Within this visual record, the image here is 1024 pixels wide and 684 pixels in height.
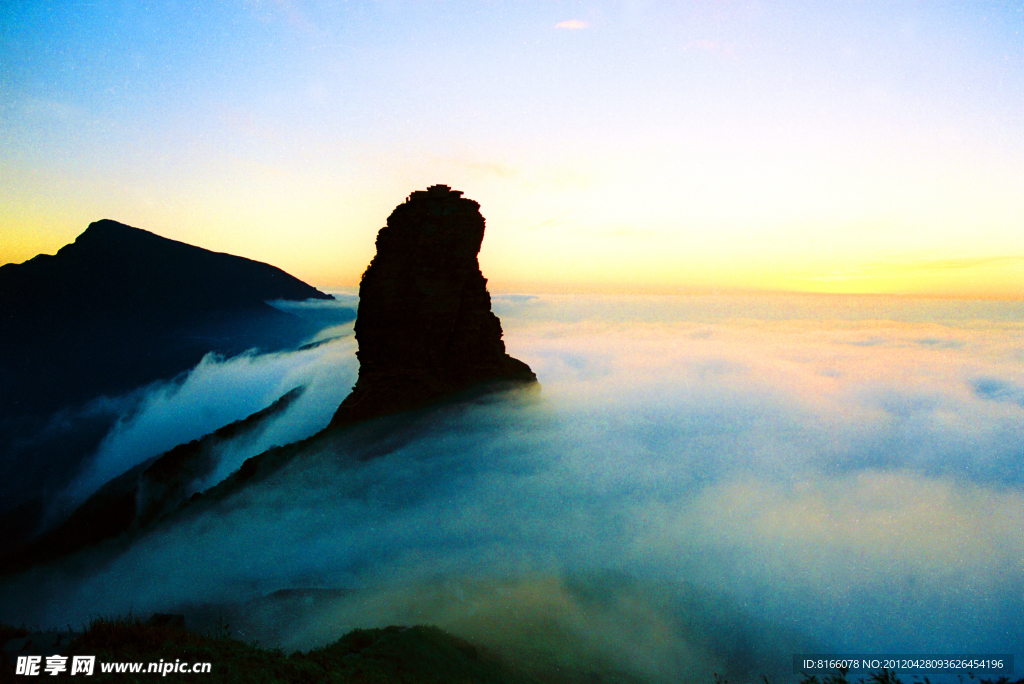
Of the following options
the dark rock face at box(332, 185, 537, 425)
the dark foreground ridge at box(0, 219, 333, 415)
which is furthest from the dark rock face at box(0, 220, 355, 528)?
the dark rock face at box(332, 185, 537, 425)

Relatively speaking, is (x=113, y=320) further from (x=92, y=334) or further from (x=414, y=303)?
(x=414, y=303)

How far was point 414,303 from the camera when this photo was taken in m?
32.1

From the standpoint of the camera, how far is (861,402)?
299ft

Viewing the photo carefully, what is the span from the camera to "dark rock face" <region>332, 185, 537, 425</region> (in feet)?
104

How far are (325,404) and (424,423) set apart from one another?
797 inches

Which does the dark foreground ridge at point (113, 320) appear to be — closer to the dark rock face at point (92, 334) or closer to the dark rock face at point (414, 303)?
the dark rock face at point (92, 334)

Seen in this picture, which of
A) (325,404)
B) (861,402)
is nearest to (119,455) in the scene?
(325,404)

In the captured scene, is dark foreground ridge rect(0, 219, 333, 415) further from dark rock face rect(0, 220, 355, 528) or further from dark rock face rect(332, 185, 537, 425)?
dark rock face rect(332, 185, 537, 425)

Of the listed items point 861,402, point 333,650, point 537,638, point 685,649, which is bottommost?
point 861,402

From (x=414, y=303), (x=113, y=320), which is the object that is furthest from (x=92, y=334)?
(x=414, y=303)

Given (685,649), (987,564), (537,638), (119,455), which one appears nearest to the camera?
(537,638)

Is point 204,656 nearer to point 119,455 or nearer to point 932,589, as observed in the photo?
point 932,589

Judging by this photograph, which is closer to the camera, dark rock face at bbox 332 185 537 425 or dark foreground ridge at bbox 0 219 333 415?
dark rock face at bbox 332 185 537 425

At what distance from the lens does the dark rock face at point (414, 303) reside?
3167cm
